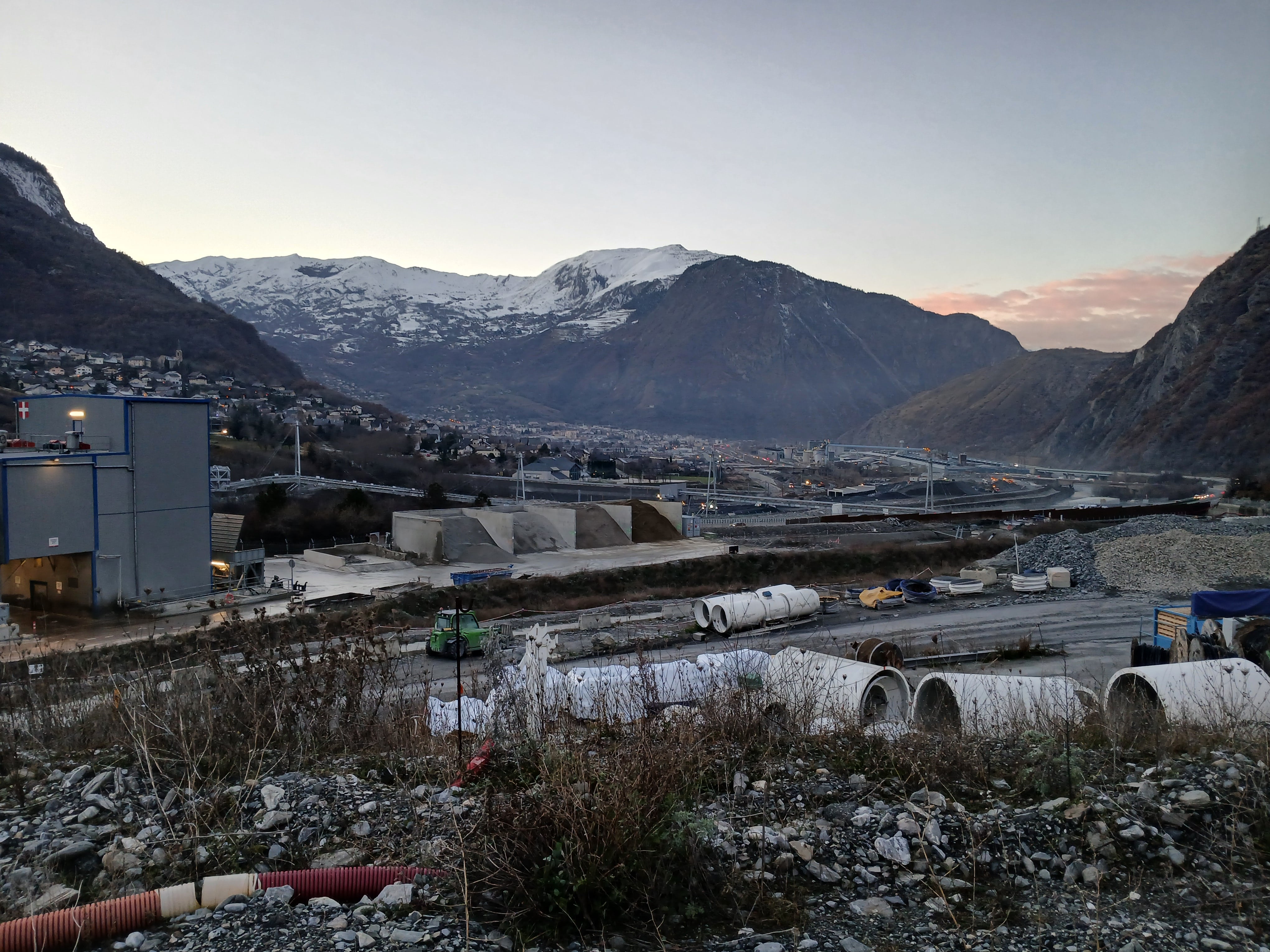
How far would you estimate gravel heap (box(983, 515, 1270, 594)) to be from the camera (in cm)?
2250

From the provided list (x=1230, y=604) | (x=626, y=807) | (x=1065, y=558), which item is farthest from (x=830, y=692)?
(x=1065, y=558)

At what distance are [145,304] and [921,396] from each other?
127131mm

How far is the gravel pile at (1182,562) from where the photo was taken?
22.3 meters

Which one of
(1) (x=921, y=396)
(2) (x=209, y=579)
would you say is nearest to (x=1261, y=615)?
(2) (x=209, y=579)

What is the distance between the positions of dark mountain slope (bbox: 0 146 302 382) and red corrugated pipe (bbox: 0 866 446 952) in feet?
292

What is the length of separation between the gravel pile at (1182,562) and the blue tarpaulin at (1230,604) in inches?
398

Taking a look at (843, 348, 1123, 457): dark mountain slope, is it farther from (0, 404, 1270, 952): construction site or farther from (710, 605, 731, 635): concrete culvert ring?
(0, 404, 1270, 952): construction site

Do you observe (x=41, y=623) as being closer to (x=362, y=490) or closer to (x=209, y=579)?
(x=209, y=579)

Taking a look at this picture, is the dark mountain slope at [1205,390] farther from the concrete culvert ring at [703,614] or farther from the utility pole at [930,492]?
the concrete culvert ring at [703,614]

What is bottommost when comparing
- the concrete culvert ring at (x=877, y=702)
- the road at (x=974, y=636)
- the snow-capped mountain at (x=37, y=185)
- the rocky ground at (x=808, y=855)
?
the road at (x=974, y=636)

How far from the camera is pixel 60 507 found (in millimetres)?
17531

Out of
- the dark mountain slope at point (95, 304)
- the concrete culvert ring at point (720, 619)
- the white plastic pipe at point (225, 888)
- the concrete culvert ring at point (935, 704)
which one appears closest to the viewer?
the white plastic pipe at point (225, 888)

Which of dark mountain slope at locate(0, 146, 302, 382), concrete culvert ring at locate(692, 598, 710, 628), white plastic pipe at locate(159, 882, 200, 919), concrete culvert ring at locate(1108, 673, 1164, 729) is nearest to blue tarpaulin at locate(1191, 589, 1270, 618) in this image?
concrete culvert ring at locate(1108, 673, 1164, 729)

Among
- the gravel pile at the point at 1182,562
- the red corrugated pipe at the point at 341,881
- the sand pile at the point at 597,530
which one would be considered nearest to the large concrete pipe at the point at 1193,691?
the red corrugated pipe at the point at 341,881
